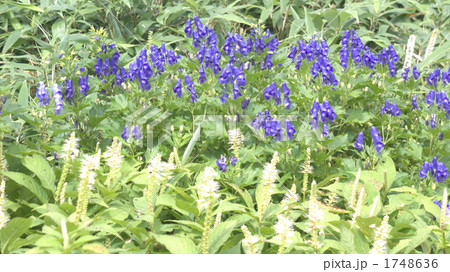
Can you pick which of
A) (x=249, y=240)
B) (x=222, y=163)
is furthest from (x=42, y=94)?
(x=249, y=240)

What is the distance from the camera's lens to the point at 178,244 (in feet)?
7.03

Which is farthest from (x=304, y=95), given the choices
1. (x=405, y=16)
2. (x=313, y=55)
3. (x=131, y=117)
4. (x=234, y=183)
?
(x=405, y=16)

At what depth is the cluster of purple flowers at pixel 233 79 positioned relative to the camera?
3.46m

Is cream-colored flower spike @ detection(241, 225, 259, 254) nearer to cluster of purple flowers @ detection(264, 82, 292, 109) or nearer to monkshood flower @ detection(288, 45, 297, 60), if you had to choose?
cluster of purple flowers @ detection(264, 82, 292, 109)

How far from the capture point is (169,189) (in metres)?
2.80

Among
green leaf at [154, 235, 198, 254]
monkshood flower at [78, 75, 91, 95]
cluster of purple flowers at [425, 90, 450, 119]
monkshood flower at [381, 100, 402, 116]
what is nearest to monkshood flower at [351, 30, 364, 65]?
monkshood flower at [381, 100, 402, 116]

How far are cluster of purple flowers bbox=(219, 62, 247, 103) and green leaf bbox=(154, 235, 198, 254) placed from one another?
56.2 inches

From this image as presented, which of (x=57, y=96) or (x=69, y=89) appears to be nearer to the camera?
(x=57, y=96)

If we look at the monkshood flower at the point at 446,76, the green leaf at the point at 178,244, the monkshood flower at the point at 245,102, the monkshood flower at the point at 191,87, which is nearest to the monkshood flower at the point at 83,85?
the monkshood flower at the point at 191,87

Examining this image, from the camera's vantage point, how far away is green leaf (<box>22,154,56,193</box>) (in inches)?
104

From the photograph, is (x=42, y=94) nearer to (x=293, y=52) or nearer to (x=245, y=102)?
(x=245, y=102)

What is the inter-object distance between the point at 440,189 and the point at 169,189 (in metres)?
1.45

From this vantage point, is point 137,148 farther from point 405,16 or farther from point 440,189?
point 405,16

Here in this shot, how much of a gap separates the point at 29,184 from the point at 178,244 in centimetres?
85
